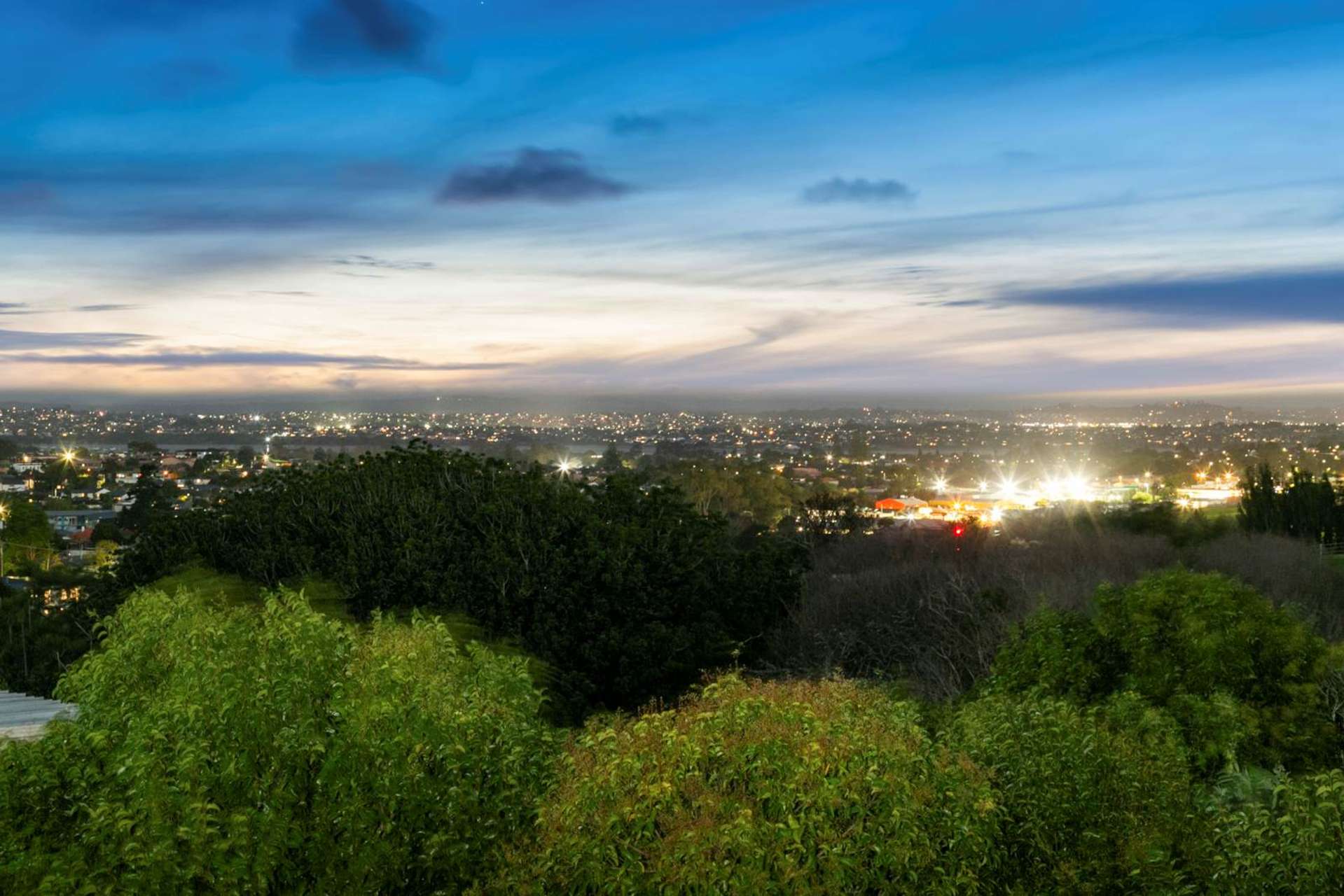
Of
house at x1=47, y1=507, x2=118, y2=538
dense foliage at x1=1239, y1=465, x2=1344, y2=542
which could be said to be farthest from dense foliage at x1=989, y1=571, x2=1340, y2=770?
house at x1=47, y1=507, x2=118, y2=538

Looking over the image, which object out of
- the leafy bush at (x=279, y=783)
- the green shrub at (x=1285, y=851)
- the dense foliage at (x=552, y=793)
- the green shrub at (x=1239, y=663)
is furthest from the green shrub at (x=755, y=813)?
the green shrub at (x=1239, y=663)

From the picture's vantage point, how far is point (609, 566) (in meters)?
22.8

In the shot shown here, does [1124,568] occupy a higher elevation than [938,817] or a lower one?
lower

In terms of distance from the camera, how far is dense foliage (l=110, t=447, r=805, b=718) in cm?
2184

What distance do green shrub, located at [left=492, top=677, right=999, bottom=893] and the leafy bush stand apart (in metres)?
0.91

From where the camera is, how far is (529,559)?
22.8 meters

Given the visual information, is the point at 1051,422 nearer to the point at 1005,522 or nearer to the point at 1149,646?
the point at 1005,522

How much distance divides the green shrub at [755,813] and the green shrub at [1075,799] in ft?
3.24

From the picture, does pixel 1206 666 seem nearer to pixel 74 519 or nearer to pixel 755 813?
pixel 755 813

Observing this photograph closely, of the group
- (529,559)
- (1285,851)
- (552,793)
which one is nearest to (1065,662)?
(1285,851)

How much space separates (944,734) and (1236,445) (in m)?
123

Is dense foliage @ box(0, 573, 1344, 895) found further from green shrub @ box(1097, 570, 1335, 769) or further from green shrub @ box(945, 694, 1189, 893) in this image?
green shrub @ box(1097, 570, 1335, 769)

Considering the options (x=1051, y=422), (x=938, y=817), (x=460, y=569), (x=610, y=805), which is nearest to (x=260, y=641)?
(x=610, y=805)

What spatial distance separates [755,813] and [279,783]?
3450 millimetres
